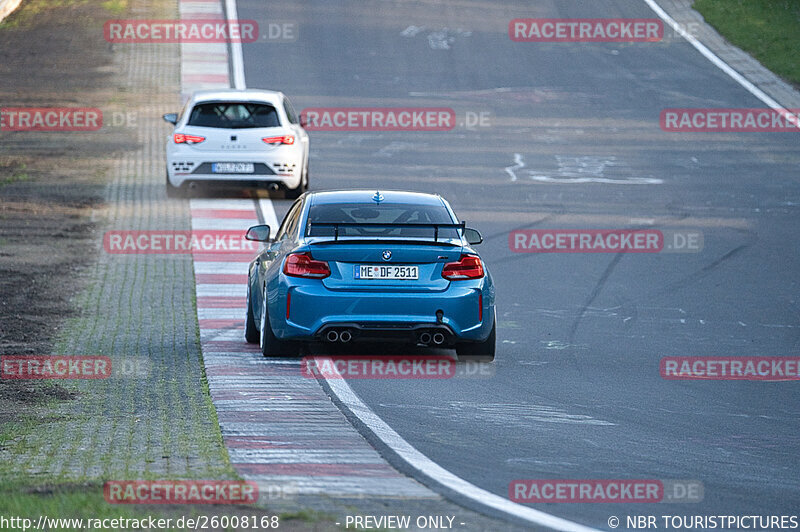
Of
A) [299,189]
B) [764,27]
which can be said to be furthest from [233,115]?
[764,27]

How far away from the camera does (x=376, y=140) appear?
2797 cm

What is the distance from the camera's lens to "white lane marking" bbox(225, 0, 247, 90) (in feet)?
105

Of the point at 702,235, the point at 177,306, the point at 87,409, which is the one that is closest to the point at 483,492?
the point at 87,409

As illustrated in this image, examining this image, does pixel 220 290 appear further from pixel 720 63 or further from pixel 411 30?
pixel 411 30

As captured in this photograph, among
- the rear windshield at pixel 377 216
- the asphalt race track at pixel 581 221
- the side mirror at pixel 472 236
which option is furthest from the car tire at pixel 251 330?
the asphalt race track at pixel 581 221

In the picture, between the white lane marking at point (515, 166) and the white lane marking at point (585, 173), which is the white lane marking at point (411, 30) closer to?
the white lane marking at point (515, 166)

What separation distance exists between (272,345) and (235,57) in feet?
80.7

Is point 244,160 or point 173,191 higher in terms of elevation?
point 244,160

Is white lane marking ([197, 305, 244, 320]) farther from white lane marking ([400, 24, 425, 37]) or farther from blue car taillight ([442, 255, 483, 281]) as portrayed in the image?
white lane marking ([400, 24, 425, 37])

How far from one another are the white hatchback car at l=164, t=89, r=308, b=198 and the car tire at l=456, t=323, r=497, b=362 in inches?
419

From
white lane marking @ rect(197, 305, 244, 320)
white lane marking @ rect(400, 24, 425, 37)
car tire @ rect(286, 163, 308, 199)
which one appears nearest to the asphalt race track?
white lane marking @ rect(400, 24, 425, 37)

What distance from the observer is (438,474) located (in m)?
7.64

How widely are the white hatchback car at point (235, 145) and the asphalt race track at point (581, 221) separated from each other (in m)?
0.95

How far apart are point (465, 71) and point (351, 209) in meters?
22.7
